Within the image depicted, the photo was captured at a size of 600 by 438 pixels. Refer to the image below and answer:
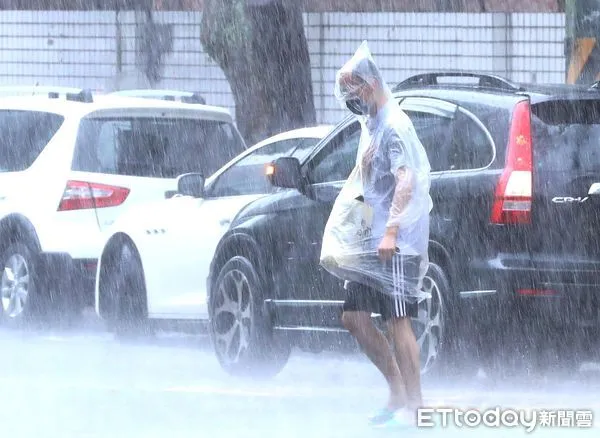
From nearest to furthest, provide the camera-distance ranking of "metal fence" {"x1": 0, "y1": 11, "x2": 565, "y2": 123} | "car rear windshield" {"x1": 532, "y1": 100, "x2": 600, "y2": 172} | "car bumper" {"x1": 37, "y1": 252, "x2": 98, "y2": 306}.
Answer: "car rear windshield" {"x1": 532, "y1": 100, "x2": 600, "y2": 172} → "car bumper" {"x1": 37, "y1": 252, "x2": 98, "y2": 306} → "metal fence" {"x1": 0, "y1": 11, "x2": 565, "y2": 123}

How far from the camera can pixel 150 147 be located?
14070mm

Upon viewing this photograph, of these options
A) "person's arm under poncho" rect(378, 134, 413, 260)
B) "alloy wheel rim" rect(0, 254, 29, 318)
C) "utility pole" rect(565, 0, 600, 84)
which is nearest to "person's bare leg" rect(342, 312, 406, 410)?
"person's arm under poncho" rect(378, 134, 413, 260)

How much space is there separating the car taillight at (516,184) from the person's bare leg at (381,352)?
3.90 ft

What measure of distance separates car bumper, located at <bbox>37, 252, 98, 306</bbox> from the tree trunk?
6.00 meters

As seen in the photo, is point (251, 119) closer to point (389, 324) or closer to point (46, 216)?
point (46, 216)

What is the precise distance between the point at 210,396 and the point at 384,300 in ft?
6.21

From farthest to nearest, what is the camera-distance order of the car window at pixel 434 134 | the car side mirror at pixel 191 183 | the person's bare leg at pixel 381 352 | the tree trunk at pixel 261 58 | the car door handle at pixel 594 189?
the tree trunk at pixel 261 58 < the car side mirror at pixel 191 183 < the car window at pixel 434 134 < the car door handle at pixel 594 189 < the person's bare leg at pixel 381 352

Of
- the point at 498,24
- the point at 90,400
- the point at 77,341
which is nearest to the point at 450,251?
the point at 90,400

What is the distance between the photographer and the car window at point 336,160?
10680 millimetres

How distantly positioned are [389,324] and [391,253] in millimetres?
397

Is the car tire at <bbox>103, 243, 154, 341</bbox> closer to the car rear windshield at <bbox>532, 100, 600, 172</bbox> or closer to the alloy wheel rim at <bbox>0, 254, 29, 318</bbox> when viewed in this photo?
the alloy wheel rim at <bbox>0, 254, 29, 318</bbox>

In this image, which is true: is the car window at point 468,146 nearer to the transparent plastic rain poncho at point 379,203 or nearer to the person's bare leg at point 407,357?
the transparent plastic rain poncho at point 379,203

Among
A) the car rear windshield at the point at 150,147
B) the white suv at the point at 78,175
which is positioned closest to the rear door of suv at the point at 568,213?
the white suv at the point at 78,175

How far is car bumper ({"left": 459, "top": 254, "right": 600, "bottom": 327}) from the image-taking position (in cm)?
960
